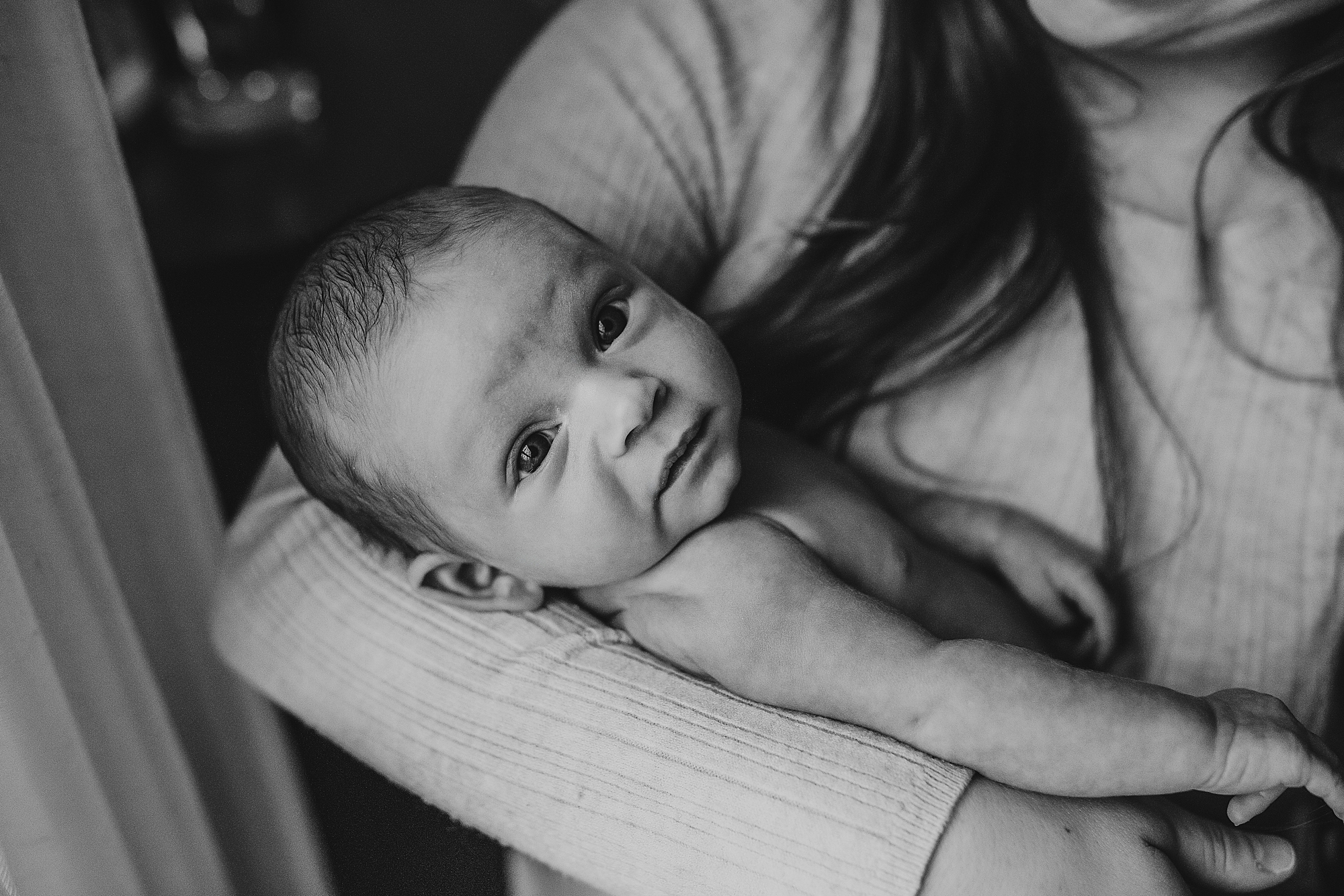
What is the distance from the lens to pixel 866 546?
3.00ft

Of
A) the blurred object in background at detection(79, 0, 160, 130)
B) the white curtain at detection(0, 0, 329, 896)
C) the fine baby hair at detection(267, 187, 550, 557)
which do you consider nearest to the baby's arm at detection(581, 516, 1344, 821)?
the fine baby hair at detection(267, 187, 550, 557)

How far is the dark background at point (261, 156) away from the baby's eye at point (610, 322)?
124 cm

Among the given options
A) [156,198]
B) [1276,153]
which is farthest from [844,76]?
[156,198]

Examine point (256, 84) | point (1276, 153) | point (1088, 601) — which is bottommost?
point (1088, 601)

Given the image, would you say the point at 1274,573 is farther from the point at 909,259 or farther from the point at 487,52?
the point at 487,52

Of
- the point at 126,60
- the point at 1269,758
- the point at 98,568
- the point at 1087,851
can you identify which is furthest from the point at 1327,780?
the point at 126,60

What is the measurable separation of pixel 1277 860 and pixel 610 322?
0.60 metres

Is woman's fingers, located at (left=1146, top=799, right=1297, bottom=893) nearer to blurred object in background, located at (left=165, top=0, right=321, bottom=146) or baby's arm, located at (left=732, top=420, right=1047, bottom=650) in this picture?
baby's arm, located at (left=732, top=420, right=1047, bottom=650)

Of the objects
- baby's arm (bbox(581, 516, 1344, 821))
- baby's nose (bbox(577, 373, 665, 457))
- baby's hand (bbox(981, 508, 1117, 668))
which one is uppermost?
baby's nose (bbox(577, 373, 665, 457))

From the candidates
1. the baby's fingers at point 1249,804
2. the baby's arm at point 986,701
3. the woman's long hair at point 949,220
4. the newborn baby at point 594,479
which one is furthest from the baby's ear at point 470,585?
the baby's fingers at point 1249,804

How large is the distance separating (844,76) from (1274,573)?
578 millimetres

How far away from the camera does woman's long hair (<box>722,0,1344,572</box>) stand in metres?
1.01

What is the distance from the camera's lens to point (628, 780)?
0.75 m

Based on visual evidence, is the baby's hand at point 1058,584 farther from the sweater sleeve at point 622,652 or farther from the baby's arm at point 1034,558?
the sweater sleeve at point 622,652
